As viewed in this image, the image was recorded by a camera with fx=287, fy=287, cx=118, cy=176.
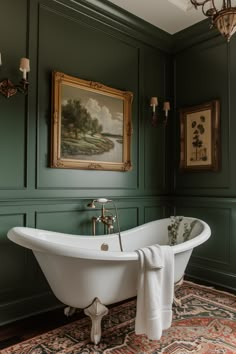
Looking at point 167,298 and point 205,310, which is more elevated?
point 167,298

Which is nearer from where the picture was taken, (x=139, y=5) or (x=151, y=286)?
(x=151, y=286)

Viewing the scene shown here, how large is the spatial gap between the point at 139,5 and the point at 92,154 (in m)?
1.53

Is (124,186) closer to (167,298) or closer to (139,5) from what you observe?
(167,298)

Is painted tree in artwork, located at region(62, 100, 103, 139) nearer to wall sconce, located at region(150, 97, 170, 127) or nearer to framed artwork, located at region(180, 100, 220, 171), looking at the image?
wall sconce, located at region(150, 97, 170, 127)

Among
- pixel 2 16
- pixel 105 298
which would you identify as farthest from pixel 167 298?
pixel 2 16

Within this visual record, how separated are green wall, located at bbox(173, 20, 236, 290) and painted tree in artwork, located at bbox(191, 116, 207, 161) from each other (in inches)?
7.3

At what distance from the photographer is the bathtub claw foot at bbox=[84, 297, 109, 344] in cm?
181

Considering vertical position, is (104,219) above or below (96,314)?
above

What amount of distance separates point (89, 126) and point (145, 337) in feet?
5.79

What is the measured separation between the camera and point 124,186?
295cm

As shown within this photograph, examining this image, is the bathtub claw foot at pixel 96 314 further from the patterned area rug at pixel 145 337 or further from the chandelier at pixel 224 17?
the chandelier at pixel 224 17

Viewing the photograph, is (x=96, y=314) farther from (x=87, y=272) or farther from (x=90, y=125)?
(x=90, y=125)

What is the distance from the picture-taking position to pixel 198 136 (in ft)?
10.4

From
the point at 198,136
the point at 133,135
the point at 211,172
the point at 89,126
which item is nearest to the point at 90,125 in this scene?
the point at 89,126
